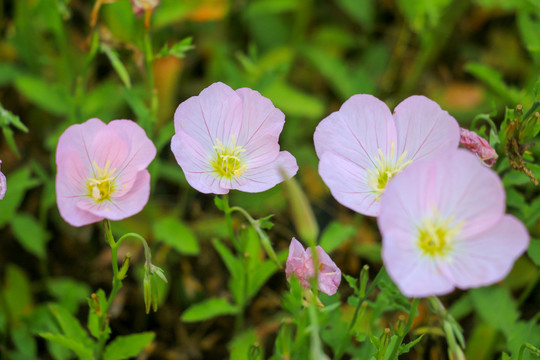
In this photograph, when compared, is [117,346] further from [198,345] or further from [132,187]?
[198,345]

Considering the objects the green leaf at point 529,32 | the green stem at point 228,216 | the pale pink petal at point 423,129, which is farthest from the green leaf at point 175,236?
the green leaf at point 529,32

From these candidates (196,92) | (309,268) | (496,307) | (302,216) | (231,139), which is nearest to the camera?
(302,216)

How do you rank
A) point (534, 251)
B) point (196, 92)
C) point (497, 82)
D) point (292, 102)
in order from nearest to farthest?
point (534, 251)
point (497, 82)
point (292, 102)
point (196, 92)

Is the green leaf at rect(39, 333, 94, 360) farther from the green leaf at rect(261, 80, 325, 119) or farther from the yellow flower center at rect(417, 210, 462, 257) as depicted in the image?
the green leaf at rect(261, 80, 325, 119)

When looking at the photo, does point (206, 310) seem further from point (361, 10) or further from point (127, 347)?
point (361, 10)

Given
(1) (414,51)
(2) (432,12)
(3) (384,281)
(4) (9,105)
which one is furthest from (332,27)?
(3) (384,281)

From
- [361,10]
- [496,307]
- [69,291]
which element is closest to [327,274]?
[496,307]

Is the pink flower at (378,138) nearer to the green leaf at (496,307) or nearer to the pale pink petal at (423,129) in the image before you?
the pale pink petal at (423,129)
